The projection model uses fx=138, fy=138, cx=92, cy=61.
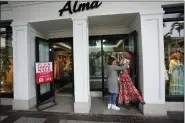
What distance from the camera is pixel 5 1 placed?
14.9 feet

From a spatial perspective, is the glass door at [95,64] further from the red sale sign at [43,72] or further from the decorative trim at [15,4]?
the decorative trim at [15,4]

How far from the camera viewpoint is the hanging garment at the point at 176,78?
4296mm

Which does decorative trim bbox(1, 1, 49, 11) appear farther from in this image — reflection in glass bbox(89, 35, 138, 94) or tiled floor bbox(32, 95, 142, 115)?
tiled floor bbox(32, 95, 142, 115)

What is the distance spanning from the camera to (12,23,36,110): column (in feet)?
14.7

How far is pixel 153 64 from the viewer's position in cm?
387

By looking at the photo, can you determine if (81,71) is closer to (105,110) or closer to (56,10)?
(105,110)

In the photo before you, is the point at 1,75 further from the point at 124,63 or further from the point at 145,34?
the point at 145,34

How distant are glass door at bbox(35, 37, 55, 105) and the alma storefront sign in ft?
5.16

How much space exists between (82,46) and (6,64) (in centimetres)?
316

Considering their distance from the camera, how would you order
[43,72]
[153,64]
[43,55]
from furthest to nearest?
[43,55] < [43,72] < [153,64]

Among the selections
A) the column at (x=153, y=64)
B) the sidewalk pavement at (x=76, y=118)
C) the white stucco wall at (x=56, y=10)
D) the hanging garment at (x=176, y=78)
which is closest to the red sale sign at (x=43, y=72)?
the sidewalk pavement at (x=76, y=118)

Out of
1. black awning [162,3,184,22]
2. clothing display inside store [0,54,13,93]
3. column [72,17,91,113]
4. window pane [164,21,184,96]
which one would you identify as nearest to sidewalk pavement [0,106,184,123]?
column [72,17,91,113]

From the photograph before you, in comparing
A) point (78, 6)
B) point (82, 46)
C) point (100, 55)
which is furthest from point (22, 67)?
point (100, 55)

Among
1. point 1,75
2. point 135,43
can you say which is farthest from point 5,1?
point 135,43
